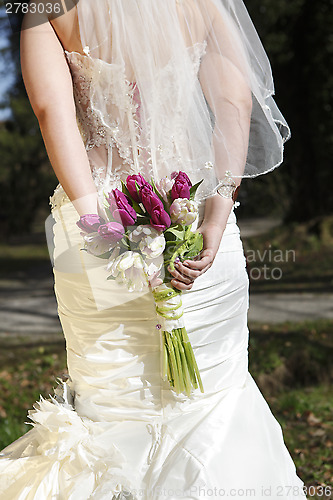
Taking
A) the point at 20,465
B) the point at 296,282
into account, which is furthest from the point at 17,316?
the point at 20,465

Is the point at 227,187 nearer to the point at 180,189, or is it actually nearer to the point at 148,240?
the point at 180,189

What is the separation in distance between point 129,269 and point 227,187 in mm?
492

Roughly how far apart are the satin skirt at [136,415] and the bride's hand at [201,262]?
11cm

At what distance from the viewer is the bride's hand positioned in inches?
63.6

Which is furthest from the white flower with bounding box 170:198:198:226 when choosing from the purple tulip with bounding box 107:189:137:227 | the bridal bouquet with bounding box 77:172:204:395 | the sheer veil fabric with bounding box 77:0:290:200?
the sheer veil fabric with bounding box 77:0:290:200

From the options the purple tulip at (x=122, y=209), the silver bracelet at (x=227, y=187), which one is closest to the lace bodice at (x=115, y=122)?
the silver bracelet at (x=227, y=187)

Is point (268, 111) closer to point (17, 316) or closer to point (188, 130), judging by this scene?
point (188, 130)

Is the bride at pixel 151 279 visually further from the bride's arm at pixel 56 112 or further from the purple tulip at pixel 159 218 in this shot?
the purple tulip at pixel 159 218

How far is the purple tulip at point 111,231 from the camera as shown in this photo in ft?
4.91

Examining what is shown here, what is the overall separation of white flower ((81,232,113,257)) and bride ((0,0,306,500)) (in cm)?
13

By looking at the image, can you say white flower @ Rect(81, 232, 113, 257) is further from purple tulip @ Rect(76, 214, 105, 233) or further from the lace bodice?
the lace bodice

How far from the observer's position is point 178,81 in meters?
1.78

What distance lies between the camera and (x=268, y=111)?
6.46 ft

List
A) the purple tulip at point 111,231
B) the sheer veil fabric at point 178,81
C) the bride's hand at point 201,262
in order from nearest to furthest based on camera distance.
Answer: the purple tulip at point 111,231, the bride's hand at point 201,262, the sheer veil fabric at point 178,81
